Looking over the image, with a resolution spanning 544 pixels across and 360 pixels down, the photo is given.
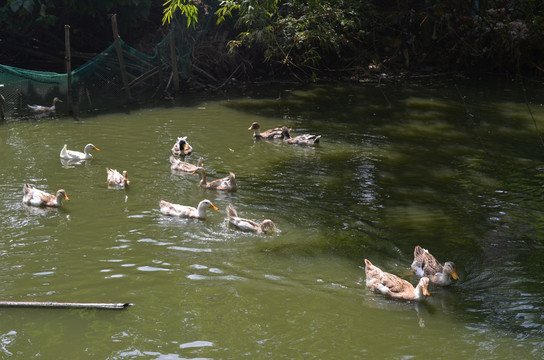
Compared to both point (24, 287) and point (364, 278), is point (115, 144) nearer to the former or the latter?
point (24, 287)

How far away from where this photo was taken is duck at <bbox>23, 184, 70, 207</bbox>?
11.6 m

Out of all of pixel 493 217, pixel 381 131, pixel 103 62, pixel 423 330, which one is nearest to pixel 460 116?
pixel 381 131

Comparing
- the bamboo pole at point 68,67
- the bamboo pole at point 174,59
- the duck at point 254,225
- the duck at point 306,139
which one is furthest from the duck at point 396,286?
the bamboo pole at point 174,59

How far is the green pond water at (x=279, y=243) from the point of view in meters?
7.63

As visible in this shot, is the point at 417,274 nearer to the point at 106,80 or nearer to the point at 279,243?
A: the point at 279,243

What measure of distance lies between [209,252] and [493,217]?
203 inches

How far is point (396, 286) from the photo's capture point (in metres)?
8.55

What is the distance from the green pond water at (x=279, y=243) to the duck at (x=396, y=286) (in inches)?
5.4

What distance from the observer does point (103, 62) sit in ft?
70.8

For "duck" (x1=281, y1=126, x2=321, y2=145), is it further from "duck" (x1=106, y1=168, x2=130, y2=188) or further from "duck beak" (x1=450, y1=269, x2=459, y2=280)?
"duck beak" (x1=450, y1=269, x2=459, y2=280)

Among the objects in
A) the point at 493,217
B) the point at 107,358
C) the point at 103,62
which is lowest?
the point at 107,358

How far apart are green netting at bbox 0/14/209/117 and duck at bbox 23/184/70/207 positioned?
29.4ft

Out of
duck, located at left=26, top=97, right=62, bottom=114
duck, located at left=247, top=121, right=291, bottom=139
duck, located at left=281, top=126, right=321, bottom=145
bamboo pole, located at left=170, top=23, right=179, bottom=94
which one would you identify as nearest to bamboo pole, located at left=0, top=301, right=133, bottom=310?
duck, located at left=281, top=126, right=321, bottom=145

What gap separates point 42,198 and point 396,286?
6577 mm
